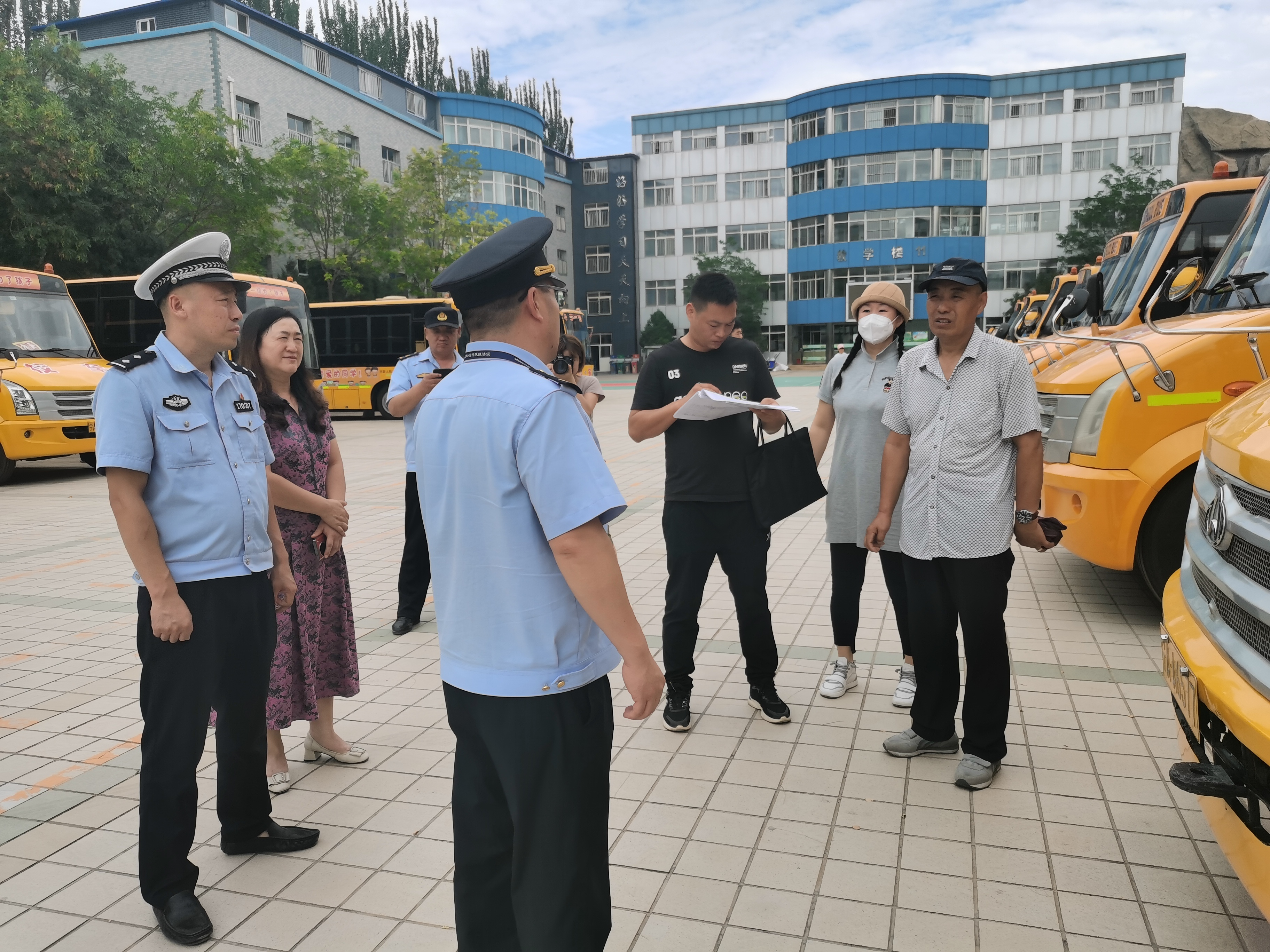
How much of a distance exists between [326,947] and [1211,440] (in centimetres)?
300

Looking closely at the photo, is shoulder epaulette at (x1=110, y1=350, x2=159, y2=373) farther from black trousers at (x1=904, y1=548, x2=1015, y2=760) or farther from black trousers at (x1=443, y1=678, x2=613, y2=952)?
black trousers at (x1=904, y1=548, x2=1015, y2=760)

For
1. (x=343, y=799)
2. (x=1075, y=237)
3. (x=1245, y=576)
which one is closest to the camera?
(x=1245, y=576)

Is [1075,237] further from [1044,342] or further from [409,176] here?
[1044,342]

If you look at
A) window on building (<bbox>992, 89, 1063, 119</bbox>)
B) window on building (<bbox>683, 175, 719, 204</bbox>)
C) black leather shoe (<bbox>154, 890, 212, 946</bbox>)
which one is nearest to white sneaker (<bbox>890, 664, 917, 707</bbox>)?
black leather shoe (<bbox>154, 890, 212, 946</bbox>)

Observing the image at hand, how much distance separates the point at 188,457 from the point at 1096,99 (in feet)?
188

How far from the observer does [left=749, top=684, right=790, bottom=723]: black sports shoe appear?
13.7ft

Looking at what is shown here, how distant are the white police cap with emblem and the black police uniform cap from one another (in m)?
1.10

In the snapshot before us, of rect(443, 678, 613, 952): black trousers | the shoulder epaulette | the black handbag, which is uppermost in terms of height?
the shoulder epaulette

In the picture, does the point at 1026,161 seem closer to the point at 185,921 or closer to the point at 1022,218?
the point at 1022,218

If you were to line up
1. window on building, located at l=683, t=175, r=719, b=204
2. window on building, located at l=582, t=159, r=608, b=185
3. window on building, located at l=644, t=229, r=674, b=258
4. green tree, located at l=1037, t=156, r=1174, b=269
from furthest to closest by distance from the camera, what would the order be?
window on building, located at l=582, t=159, r=608, b=185
window on building, located at l=644, t=229, r=674, b=258
window on building, located at l=683, t=175, r=719, b=204
green tree, located at l=1037, t=156, r=1174, b=269

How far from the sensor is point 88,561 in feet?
25.6

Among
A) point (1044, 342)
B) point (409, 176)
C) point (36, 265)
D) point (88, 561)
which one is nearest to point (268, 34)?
point (409, 176)

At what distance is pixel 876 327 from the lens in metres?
4.30

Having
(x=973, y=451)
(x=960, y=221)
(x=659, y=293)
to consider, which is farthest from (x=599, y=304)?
(x=973, y=451)
